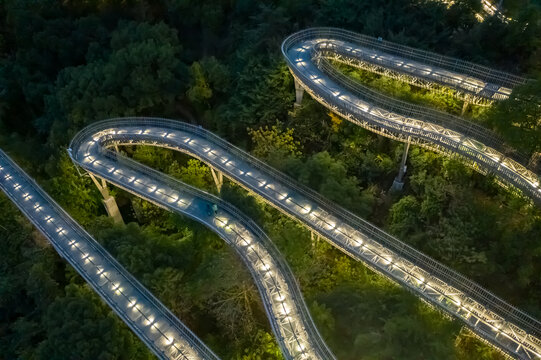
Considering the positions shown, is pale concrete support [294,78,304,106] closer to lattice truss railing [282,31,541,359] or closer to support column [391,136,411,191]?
lattice truss railing [282,31,541,359]

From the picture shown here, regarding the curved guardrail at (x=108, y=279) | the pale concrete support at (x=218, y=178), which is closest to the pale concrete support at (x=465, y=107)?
the pale concrete support at (x=218, y=178)

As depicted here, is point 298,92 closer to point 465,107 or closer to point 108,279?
point 465,107

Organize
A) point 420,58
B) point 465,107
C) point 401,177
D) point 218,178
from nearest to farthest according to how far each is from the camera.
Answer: point 401,177
point 465,107
point 420,58
point 218,178

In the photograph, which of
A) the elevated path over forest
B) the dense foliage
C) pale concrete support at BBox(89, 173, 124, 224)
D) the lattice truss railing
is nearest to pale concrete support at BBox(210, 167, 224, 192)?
the dense foliage

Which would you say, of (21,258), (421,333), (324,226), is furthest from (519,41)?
(21,258)

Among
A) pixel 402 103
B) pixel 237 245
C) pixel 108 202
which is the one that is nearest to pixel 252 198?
pixel 237 245

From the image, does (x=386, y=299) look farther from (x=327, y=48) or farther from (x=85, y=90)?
(x=85, y=90)
